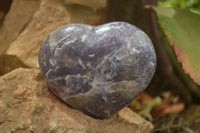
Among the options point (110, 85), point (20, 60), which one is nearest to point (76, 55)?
point (110, 85)

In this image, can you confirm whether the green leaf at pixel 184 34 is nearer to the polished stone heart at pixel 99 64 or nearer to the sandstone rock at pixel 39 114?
the polished stone heart at pixel 99 64

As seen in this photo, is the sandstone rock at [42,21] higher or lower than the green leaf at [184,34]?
lower

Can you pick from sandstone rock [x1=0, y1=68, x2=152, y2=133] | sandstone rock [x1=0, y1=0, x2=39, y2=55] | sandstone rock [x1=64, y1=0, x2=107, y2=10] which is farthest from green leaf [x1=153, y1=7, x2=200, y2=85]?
sandstone rock [x1=0, y1=0, x2=39, y2=55]

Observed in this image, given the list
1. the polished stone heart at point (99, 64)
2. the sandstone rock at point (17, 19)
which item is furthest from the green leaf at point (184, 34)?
the sandstone rock at point (17, 19)

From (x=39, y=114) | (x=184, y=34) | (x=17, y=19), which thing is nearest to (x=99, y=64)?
(x=39, y=114)

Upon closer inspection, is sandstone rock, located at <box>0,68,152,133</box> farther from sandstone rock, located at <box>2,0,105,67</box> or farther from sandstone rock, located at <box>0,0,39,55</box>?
sandstone rock, located at <box>0,0,39,55</box>

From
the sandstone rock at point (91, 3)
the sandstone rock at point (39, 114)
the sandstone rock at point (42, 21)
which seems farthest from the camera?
the sandstone rock at point (91, 3)

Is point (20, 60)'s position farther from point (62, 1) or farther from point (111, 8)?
point (111, 8)
